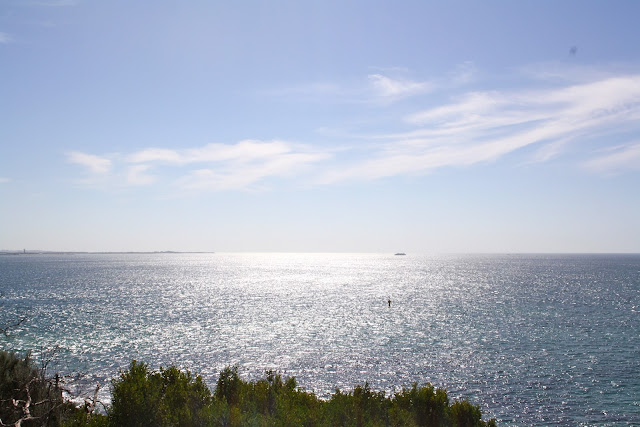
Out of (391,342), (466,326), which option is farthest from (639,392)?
(466,326)

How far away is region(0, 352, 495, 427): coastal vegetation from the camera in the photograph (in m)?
22.9

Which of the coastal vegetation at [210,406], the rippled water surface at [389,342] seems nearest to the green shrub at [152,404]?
the coastal vegetation at [210,406]

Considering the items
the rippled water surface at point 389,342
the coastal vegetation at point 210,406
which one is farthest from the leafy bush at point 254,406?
the rippled water surface at point 389,342

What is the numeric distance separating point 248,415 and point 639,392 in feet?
138

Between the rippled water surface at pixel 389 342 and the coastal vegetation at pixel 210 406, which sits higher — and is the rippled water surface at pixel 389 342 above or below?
below

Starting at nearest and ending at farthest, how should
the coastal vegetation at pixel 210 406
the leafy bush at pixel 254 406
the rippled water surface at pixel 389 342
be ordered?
the coastal vegetation at pixel 210 406 → the leafy bush at pixel 254 406 → the rippled water surface at pixel 389 342

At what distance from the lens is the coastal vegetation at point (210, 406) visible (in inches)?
902

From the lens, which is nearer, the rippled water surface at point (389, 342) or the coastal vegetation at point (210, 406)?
the coastal vegetation at point (210, 406)

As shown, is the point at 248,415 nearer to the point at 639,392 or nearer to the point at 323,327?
the point at 639,392

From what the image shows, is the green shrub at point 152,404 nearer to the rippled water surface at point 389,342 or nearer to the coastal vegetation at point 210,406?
the coastal vegetation at point 210,406

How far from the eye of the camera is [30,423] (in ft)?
76.3

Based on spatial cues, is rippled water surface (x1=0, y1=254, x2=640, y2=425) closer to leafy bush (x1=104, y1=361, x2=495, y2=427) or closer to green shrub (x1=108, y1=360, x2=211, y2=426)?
green shrub (x1=108, y1=360, x2=211, y2=426)

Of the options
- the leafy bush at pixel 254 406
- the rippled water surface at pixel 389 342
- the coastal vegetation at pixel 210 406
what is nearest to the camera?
the coastal vegetation at pixel 210 406

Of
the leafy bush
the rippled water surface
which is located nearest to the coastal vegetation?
the leafy bush
